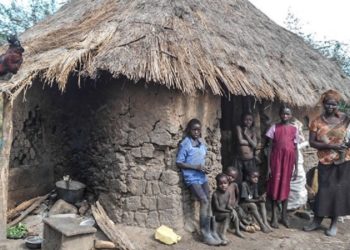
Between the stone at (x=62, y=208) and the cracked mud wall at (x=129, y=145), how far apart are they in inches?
15.7

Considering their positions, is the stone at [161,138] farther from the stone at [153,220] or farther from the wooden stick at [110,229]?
the wooden stick at [110,229]

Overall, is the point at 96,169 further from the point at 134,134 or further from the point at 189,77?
the point at 189,77

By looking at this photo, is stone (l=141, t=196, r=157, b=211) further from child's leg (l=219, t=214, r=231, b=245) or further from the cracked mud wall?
child's leg (l=219, t=214, r=231, b=245)

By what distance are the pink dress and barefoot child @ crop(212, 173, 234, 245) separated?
92 centimetres

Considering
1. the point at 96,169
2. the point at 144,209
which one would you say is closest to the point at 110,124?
the point at 96,169

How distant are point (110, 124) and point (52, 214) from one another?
1.40 metres

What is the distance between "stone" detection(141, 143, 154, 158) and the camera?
5148 mm

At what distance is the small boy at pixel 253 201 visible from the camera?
559 cm

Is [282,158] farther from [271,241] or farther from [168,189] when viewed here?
[168,189]

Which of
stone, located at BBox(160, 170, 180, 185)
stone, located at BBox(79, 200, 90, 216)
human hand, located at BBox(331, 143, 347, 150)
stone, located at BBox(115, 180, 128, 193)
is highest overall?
human hand, located at BBox(331, 143, 347, 150)

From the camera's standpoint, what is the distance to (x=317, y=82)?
23.6 feet

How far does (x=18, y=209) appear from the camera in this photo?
5613mm

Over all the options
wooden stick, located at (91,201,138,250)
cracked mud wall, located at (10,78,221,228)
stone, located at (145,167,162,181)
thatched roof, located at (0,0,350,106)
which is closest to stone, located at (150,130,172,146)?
cracked mud wall, located at (10,78,221,228)

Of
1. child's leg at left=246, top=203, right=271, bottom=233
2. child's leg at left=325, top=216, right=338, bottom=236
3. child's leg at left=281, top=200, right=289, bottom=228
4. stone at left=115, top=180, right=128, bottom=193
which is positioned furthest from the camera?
child's leg at left=281, top=200, right=289, bottom=228
